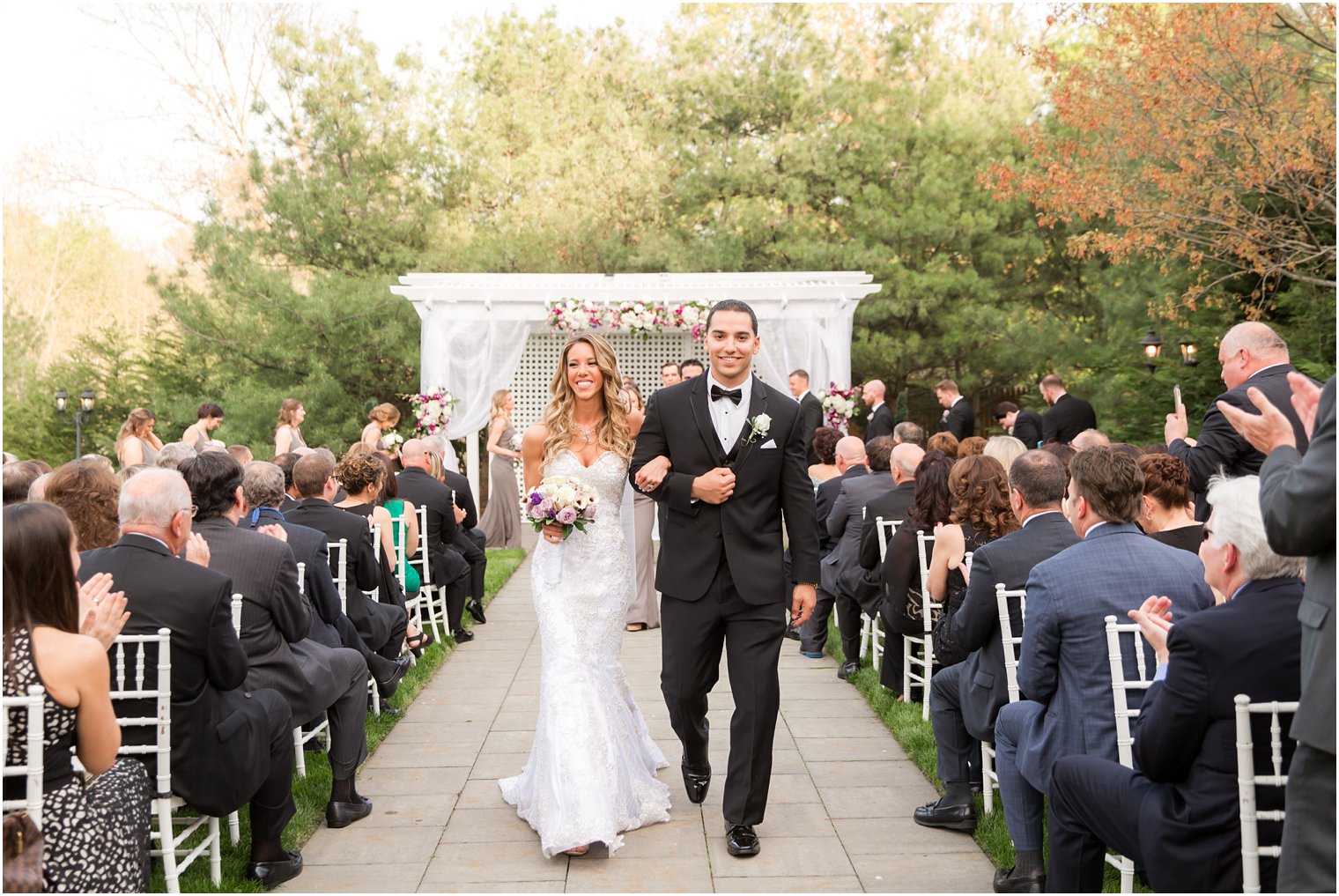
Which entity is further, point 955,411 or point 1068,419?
point 955,411

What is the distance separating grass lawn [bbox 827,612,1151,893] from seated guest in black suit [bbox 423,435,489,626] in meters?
2.83

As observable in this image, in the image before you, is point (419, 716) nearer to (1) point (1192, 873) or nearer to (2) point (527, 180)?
(1) point (1192, 873)

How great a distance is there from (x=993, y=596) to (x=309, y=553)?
300 cm

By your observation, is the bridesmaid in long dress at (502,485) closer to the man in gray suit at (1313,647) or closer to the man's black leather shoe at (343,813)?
the man's black leather shoe at (343,813)

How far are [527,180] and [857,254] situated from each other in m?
8.49

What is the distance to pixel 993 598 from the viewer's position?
14.6 feet

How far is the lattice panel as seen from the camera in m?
17.9

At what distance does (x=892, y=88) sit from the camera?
20922mm

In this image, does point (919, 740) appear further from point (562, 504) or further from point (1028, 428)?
point (1028, 428)

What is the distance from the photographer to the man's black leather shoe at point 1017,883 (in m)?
3.96

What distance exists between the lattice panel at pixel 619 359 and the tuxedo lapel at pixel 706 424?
519 inches

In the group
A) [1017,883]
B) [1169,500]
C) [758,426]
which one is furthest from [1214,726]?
[1169,500]

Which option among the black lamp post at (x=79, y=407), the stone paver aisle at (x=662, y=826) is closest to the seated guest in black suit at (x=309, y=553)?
the stone paver aisle at (x=662, y=826)

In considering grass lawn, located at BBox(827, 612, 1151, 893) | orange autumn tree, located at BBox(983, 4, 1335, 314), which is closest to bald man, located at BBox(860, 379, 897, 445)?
orange autumn tree, located at BBox(983, 4, 1335, 314)
